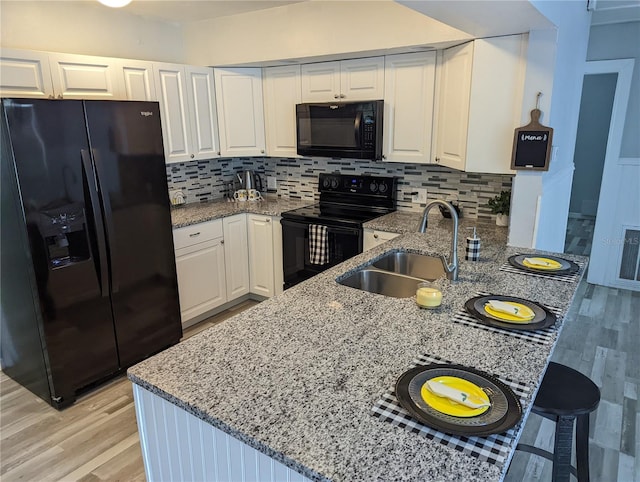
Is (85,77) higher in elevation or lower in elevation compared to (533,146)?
higher

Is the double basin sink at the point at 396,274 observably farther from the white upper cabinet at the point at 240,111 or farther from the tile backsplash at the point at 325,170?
the white upper cabinet at the point at 240,111

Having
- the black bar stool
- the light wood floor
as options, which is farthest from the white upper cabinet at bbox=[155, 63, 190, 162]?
the black bar stool

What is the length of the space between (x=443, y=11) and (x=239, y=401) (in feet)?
5.59

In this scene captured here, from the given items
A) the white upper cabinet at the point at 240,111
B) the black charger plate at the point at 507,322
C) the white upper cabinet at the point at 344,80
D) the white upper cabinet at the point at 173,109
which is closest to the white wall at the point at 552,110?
the black charger plate at the point at 507,322

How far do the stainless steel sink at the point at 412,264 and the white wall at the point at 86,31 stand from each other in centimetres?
265

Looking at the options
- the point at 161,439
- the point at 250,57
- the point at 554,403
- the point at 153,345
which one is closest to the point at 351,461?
the point at 161,439

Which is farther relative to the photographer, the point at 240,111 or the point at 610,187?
the point at 610,187

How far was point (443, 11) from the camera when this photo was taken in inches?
71.1

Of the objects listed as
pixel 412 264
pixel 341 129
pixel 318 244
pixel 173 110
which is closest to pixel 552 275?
pixel 412 264

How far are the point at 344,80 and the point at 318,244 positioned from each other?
4.19 ft

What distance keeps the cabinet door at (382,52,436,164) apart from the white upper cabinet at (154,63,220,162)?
4.92ft

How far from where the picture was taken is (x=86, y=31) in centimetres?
312

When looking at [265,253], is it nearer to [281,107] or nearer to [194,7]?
A: [281,107]

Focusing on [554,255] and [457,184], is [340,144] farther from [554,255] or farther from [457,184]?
[554,255]
